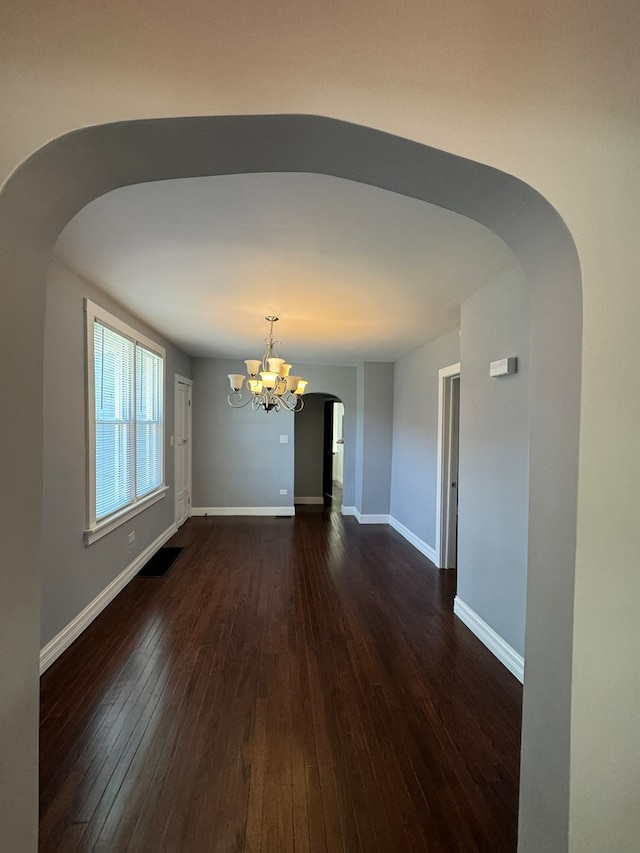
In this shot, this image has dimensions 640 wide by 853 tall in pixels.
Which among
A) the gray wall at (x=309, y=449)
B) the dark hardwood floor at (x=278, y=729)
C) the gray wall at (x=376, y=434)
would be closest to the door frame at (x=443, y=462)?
the dark hardwood floor at (x=278, y=729)

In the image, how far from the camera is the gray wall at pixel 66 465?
2.28m

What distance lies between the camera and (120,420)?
335cm

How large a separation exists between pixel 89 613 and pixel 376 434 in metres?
4.15

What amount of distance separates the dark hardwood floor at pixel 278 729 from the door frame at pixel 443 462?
2.67 ft

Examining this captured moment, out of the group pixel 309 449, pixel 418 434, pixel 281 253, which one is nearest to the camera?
pixel 281 253

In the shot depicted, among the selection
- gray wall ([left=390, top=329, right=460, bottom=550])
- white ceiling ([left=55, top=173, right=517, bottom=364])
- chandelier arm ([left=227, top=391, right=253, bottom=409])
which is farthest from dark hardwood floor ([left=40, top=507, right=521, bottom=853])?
chandelier arm ([left=227, top=391, right=253, bottom=409])

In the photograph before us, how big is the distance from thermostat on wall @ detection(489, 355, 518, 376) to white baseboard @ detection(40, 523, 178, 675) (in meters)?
3.26

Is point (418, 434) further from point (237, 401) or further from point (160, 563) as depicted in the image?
point (160, 563)

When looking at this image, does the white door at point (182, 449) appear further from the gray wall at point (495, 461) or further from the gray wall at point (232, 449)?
the gray wall at point (495, 461)

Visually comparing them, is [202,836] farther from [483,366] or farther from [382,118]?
[483,366]

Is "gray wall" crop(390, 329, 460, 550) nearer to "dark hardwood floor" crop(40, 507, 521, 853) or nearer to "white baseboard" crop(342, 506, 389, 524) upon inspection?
"white baseboard" crop(342, 506, 389, 524)

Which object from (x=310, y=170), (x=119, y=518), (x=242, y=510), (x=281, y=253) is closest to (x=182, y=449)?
(x=242, y=510)

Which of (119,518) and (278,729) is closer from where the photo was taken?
(278,729)

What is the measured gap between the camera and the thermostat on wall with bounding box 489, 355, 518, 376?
2.28 meters
